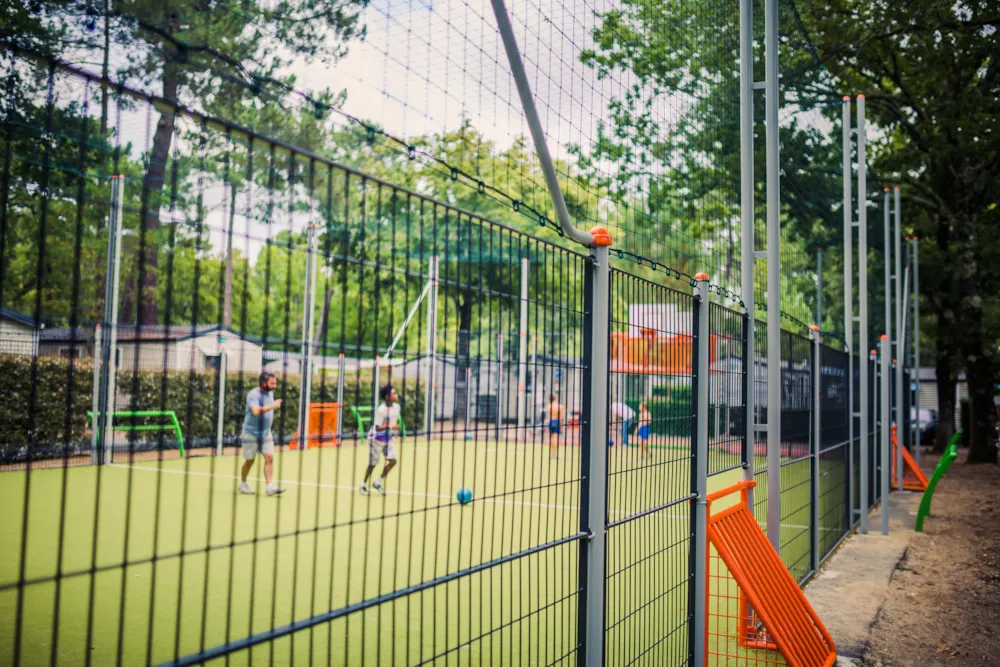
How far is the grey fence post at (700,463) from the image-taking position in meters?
4.56

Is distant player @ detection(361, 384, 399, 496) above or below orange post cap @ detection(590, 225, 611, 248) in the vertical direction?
below

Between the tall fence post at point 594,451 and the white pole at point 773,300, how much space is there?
10.4 feet

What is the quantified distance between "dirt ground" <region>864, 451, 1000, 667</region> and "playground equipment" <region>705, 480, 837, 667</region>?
75cm

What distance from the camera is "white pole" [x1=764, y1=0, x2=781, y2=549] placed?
6223 millimetres

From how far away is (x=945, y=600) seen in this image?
7.40 meters

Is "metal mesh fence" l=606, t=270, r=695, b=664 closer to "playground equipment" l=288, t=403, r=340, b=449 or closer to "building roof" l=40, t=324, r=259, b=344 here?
"playground equipment" l=288, t=403, r=340, b=449

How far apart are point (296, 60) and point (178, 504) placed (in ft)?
27.3

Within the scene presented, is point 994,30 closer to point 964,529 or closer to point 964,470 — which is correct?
point 964,470

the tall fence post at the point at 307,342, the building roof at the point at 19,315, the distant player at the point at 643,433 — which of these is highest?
the building roof at the point at 19,315

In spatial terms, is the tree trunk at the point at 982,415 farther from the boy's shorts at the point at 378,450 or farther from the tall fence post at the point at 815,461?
the boy's shorts at the point at 378,450

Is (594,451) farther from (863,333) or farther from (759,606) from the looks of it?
(863,333)

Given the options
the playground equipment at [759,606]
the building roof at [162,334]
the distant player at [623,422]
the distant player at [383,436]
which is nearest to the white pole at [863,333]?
the playground equipment at [759,606]

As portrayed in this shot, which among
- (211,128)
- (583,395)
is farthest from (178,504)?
(211,128)

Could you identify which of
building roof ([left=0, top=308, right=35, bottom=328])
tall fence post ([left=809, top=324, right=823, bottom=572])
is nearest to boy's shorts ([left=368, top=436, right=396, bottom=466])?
building roof ([left=0, top=308, right=35, bottom=328])
